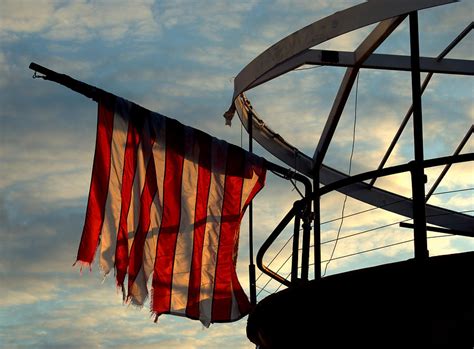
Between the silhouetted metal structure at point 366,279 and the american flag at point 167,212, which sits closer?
the silhouetted metal structure at point 366,279

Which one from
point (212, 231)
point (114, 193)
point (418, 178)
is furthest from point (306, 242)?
point (418, 178)

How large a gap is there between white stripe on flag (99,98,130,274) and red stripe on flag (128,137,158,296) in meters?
0.31

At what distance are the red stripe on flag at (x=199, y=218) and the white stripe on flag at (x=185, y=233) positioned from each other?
0.05 m

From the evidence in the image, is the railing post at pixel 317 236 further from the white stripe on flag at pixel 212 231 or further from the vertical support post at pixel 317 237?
the white stripe on flag at pixel 212 231

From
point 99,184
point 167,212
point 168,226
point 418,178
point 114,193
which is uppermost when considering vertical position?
point 418,178

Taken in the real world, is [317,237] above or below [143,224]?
below

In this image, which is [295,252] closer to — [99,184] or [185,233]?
[185,233]

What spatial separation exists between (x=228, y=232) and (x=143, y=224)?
1325mm

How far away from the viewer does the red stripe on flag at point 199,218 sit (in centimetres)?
1658

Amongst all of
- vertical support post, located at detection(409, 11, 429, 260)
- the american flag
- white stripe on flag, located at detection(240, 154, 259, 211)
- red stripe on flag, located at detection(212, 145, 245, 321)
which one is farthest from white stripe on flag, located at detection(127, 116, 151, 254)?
vertical support post, located at detection(409, 11, 429, 260)

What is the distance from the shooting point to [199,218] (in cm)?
1686

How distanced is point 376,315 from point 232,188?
4368 millimetres

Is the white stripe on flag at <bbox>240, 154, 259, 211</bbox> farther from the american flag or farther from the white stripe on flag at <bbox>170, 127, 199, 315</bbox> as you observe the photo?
the white stripe on flag at <bbox>170, 127, 199, 315</bbox>

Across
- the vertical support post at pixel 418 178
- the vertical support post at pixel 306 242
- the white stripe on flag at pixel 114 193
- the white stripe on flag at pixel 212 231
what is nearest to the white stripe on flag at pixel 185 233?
the white stripe on flag at pixel 212 231
